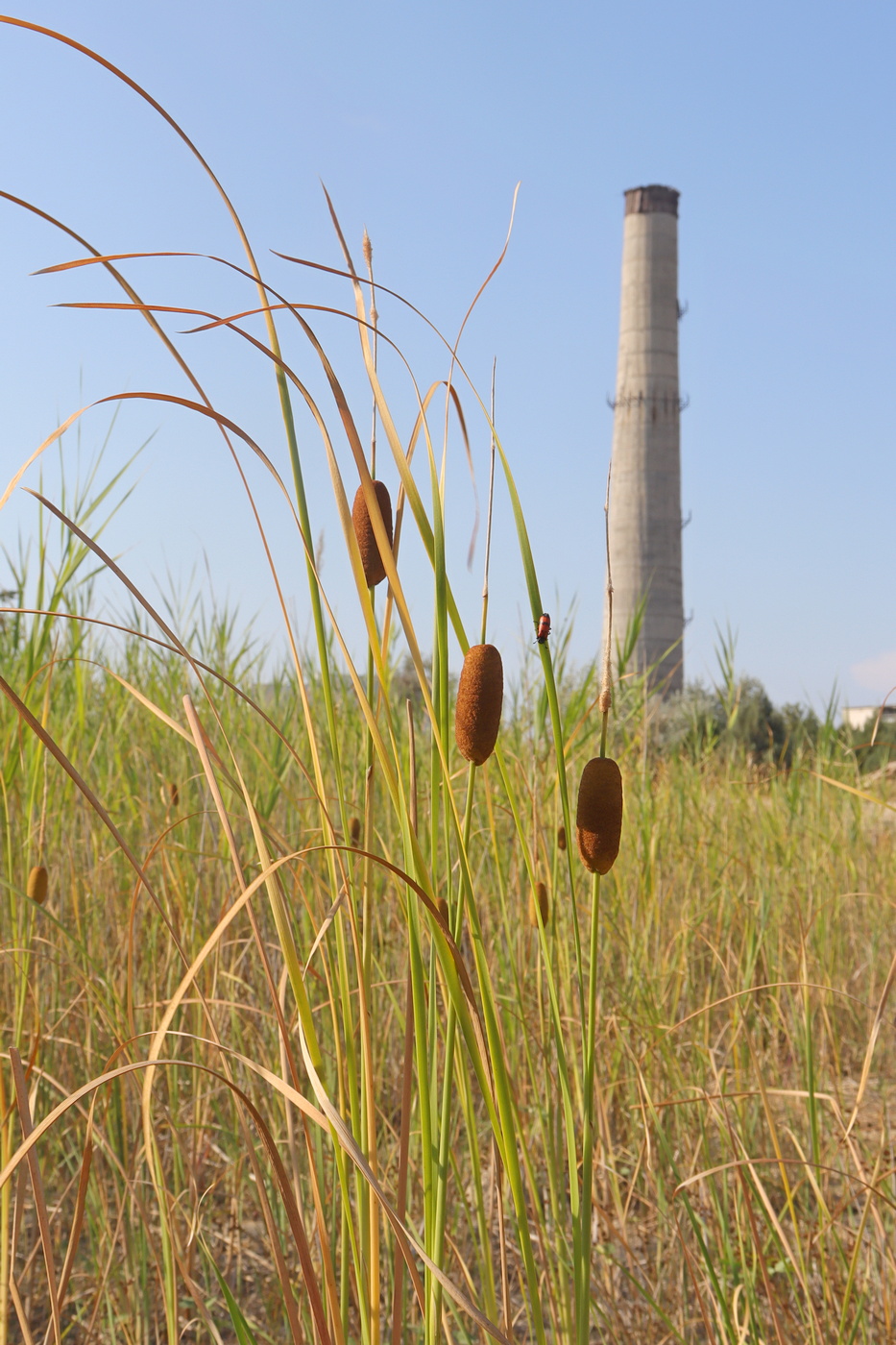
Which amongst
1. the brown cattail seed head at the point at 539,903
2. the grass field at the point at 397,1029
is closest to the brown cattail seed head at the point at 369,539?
the grass field at the point at 397,1029

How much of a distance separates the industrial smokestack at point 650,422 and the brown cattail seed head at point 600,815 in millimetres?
11182

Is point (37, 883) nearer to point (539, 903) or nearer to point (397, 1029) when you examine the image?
point (539, 903)

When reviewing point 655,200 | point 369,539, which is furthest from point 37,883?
point 655,200

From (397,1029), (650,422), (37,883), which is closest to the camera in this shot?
(37,883)

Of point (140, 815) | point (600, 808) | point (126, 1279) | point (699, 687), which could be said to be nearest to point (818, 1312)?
point (126, 1279)

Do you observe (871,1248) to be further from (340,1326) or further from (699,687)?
(699,687)

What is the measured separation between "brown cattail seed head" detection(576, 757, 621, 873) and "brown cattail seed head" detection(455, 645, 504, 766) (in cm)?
5

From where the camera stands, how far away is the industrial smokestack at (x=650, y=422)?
11.7 m

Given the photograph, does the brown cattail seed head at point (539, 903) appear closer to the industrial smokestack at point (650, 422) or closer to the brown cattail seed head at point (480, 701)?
the brown cattail seed head at point (480, 701)

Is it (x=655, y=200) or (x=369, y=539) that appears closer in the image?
(x=369, y=539)

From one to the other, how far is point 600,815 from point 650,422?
39.3 ft

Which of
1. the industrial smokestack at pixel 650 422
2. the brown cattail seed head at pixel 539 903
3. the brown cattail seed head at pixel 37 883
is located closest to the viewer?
the brown cattail seed head at pixel 539 903

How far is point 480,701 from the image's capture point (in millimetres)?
514

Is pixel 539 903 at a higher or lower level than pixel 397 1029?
higher
